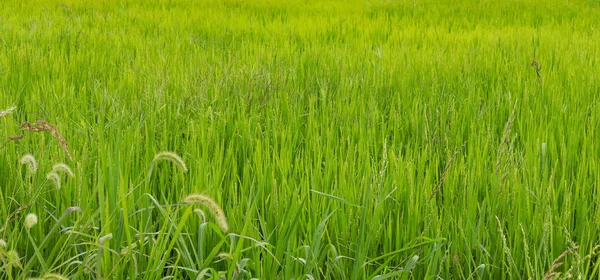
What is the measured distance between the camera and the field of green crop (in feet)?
3.72

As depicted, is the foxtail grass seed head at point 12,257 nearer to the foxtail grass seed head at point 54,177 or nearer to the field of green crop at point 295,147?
the field of green crop at point 295,147

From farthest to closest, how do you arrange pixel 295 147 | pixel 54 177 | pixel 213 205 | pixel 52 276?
pixel 295 147 → pixel 54 177 → pixel 213 205 → pixel 52 276

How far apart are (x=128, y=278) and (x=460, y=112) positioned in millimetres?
1519

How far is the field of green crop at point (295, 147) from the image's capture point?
1.13m

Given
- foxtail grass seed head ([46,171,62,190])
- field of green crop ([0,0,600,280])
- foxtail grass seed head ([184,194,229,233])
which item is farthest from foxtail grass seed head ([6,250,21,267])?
foxtail grass seed head ([184,194,229,233])

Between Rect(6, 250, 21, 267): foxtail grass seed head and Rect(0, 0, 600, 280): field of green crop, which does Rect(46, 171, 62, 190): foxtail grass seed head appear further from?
Rect(6, 250, 21, 267): foxtail grass seed head

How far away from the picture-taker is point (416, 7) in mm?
6414

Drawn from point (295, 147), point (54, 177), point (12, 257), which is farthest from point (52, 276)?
point (295, 147)

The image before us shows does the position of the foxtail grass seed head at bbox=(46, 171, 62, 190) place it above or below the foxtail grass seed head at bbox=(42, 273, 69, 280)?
above

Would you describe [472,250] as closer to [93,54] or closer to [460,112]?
[460,112]

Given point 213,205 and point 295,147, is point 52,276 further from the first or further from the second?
point 295,147

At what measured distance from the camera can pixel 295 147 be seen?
6.13 feet

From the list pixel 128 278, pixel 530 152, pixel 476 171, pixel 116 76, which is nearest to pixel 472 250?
pixel 476 171

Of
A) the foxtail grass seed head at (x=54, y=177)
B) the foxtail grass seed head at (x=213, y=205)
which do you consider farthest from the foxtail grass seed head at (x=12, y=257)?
the foxtail grass seed head at (x=213, y=205)
